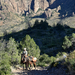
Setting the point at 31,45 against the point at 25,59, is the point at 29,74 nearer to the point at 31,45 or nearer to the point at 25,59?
the point at 25,59

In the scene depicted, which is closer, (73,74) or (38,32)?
(73,74)

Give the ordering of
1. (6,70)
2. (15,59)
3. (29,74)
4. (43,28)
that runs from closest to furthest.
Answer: (6,70), (29,74), (15,59), (43,28)

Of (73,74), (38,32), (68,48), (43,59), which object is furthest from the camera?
(38,32)

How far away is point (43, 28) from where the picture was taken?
306 feet

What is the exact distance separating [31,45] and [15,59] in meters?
7.64

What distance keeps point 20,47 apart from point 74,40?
27.9 metres

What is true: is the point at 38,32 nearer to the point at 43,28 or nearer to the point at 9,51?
the point at 43,28

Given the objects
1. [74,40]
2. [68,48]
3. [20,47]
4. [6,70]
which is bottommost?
[68,48]

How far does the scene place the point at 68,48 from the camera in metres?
46.8

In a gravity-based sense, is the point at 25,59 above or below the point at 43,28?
above

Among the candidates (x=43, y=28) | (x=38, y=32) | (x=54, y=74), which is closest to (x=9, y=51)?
(x=54, y=74)

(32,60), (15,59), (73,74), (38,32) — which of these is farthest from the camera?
(38,32)

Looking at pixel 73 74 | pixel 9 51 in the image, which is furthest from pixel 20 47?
pixel 73 74

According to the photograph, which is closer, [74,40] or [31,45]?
[31,45]
